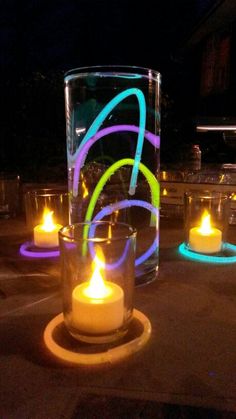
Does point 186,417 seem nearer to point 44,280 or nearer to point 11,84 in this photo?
point 44,280

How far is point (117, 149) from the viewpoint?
75 cm

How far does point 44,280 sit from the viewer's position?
28.7 inches

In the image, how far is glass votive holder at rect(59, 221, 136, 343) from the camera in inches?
19.9

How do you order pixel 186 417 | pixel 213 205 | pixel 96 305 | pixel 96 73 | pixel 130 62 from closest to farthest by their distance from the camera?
pixel 186 417 < pixel 96 305 < pixel 96 73 < pixel 213 205 < pixel 130 62

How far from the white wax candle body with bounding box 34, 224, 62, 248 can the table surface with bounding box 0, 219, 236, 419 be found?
161 mm

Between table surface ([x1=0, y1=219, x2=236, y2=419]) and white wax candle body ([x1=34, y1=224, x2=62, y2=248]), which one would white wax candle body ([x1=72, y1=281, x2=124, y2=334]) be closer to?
table surface ([x1=0, y1=219, x2=236, y2=419])

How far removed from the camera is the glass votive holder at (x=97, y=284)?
19.9 inches

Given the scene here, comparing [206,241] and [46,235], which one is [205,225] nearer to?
[206,241]

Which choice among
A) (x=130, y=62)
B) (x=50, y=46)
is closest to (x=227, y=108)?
(x=130, y=62)

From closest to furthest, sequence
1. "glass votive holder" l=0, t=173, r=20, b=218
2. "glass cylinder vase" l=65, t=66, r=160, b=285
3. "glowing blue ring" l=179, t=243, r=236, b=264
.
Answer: "glass cylinder vase" l=65, t=66, r=160, b=285 → "glowing blue ring" l=179, t=243, r=236, b=264 → "glass votive holder" l=0, t=173, r=20, b=218

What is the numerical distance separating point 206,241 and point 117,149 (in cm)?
28

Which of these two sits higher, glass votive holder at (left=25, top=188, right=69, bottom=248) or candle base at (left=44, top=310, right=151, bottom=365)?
glass votive holder at (left=25, top=188, right=69, bottom=248)

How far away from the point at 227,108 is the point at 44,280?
1.25 meters

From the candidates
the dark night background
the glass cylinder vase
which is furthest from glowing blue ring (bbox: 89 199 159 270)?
the dark night background
